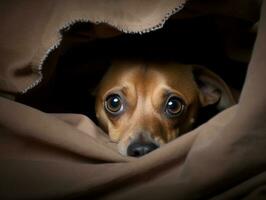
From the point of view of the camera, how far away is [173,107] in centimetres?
182

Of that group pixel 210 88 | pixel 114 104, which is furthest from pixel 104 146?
pixel 210 88

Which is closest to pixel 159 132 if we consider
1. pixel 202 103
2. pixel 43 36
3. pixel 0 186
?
pixel 202 103

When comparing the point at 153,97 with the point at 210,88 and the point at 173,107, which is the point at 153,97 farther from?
the point at 210,88

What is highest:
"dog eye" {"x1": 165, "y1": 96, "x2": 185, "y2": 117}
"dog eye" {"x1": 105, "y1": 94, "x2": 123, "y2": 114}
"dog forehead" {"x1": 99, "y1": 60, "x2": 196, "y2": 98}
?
"dog forehead" {"x1": 99, "y1": 60, "x2": 196, "y2": 98}

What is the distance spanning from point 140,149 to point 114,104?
1.03 ft

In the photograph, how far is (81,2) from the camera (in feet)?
4.30

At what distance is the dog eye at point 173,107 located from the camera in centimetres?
181

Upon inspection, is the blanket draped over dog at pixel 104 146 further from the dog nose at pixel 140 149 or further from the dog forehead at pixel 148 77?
the dog forehead at pixel 148 77

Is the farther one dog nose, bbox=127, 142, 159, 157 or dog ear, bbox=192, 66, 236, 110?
dog ear, bbox=192, 66, 236, 110

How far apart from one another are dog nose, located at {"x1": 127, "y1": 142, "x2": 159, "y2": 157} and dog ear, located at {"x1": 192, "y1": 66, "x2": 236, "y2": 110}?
0.39m

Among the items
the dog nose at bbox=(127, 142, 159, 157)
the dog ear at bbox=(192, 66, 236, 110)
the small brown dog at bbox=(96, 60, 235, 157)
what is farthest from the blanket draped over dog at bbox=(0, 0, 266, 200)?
the dog ear at bbox=(192, 66, 236, 110)

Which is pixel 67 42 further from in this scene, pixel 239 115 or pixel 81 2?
pixel 239 115

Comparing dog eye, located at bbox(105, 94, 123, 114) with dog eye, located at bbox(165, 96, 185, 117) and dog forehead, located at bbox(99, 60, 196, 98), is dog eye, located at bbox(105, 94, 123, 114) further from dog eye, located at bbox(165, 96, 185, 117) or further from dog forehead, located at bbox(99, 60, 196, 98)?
dog eye, located at bbox(165, 96, 185, 117)

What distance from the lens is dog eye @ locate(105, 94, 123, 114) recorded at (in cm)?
183
